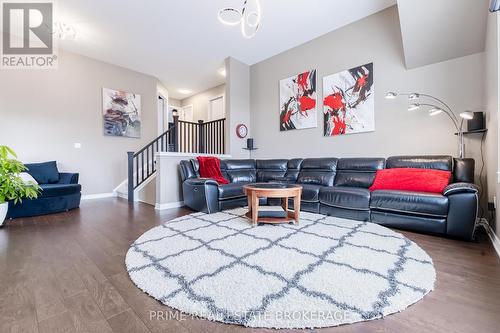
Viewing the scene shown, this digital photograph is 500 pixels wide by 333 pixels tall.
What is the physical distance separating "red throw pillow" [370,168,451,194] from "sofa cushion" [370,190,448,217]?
26 centimetres

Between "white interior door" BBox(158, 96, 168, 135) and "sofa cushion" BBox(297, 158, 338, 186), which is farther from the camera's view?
"white interior door" BBox(158, 96, 168, 135)

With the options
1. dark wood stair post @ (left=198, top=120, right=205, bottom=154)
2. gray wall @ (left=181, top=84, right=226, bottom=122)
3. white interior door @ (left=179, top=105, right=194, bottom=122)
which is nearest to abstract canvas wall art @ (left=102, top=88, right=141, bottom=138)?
dark wood stair post @ (left=198, top=120, right=205, bottom=154)

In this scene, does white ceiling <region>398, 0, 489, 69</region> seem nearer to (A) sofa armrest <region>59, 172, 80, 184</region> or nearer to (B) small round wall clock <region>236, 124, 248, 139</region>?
(B) small round wall clock <region>236, 124, 248, 139</region>

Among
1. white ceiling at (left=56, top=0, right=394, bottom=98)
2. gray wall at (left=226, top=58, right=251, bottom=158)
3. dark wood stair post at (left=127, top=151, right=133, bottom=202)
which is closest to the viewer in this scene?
white ceiling at (left=56, top=0, right=394, bottom=98)

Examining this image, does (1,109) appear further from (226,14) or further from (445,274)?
(445,274)

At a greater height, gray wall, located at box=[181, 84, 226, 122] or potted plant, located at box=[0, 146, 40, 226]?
gray wall, located at box=[181, 84, 226, 122]

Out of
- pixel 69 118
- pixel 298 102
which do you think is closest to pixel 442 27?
pixel 298 102

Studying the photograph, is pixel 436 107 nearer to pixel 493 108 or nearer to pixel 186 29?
pixel 493 108

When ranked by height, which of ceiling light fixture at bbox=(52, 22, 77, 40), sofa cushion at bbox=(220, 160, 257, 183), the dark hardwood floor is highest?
ceiling light fixture at bbox=(52, 22, 77, 40)

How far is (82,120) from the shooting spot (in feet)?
15.8

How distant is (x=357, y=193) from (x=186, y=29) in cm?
391

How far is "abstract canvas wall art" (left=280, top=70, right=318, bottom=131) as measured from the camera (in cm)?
430

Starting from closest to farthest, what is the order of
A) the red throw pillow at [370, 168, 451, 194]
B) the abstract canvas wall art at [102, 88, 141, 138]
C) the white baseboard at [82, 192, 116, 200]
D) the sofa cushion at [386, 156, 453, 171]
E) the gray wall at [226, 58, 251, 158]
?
1. the red throw pillow at [370, 168, 451, 194]
2. the sofa cushion at [386, 156, 453, 171]
3. the white baseboard at [82, 192, 116, 200]
4. the gray wall at [226, 58, 251, 158]
5. the abstract canvas wall art at [102, 88, 141, 138]

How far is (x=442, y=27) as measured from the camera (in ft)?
8.77
